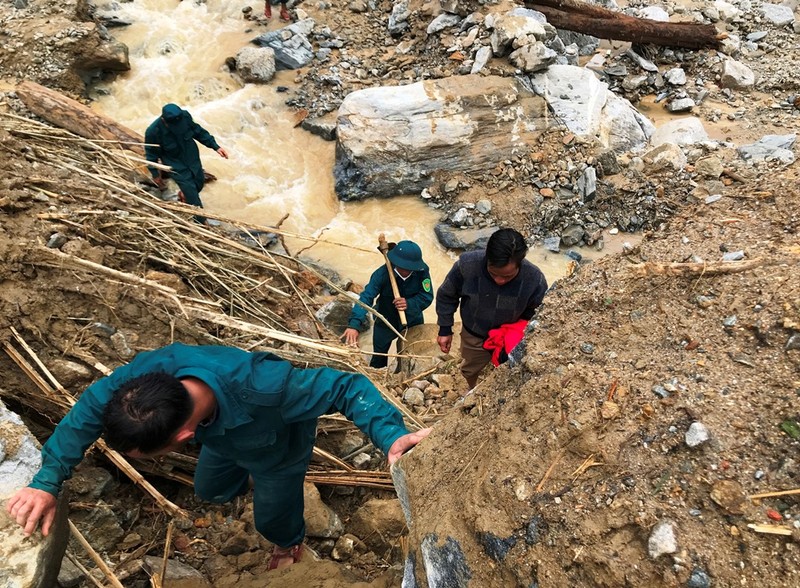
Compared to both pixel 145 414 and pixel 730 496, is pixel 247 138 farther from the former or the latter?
pixel 730 496

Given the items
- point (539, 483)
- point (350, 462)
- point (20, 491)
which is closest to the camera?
point (539, 483)

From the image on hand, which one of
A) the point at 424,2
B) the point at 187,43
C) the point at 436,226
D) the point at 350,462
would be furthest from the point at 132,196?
the point at 424,2

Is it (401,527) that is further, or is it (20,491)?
(401,527)

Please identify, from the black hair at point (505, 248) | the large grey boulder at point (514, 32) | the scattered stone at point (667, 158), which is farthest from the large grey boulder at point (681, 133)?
the black hair at point (505, 248)

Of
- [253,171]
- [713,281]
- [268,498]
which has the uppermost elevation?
[713,281]

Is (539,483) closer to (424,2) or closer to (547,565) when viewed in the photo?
(547,565)

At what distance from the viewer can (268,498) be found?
2.66m

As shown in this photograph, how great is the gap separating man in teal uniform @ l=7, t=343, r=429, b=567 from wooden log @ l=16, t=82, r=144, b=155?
17.9 feet

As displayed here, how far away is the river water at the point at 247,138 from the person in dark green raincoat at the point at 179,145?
128 centimetres

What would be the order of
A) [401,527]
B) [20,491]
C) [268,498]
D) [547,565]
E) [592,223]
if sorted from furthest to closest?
[592,223]
[401,527]
[268,498]
[20,491]
[547,565]

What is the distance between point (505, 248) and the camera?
3.21 m

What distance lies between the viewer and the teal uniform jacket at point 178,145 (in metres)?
5.61

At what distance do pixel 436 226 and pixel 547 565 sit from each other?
240 inches

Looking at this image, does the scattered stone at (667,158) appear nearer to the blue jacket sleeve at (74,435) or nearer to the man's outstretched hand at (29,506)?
the blue jacket sleeve at (74,435)
